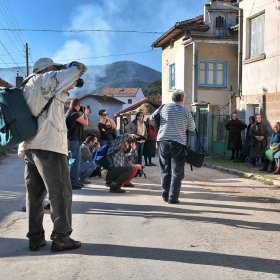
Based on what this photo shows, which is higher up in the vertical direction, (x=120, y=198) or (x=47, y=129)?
(x=47, y=129)

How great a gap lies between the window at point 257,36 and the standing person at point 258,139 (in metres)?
3.20

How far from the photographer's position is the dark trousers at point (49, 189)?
429 centimetres

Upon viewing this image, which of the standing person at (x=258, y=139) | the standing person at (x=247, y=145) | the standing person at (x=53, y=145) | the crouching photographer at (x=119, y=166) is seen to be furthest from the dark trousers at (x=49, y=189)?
the standing person at (x=247, y=145)

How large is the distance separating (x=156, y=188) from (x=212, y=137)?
10.9 metres

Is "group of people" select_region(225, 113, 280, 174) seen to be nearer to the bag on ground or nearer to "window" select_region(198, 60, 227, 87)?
"window" select_region(198, 60, 227, 87)

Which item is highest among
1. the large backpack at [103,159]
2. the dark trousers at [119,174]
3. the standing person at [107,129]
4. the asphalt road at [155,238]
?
the standing person at [107,129]

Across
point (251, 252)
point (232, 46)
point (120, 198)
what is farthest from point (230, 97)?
point (251, 252)

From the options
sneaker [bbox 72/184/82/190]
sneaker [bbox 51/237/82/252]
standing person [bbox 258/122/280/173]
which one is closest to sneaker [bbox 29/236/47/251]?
sneaker [bbox 51/237/82/252]

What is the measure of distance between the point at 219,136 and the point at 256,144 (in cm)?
515

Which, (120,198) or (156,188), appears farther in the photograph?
(156,188)

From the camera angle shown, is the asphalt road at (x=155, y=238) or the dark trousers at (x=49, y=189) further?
the dark trousers at (x=49, y=189)

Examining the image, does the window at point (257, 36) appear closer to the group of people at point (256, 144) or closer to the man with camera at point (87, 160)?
the group of people at point (256, 144)

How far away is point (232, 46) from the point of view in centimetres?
2305

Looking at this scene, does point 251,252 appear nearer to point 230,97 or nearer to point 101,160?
point 101,160
